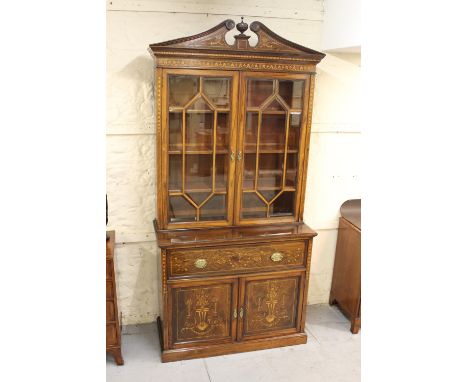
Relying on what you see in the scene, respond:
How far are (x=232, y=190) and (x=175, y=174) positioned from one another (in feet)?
1.17

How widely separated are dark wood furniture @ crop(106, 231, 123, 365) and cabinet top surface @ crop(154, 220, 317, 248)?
0.28m

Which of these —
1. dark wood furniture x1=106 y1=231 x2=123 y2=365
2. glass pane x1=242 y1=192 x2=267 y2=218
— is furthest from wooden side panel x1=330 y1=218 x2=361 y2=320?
dark wood furniture x1=106 y1=231 x2=123 y2=365

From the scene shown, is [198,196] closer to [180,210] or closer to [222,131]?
[180,210]

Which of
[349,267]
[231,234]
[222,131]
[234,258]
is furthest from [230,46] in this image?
[349,267]

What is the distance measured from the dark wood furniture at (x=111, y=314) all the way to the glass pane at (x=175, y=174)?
493 mm

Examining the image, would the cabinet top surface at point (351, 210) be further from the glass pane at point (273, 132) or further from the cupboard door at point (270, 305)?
the glass pane at point (273, 132)

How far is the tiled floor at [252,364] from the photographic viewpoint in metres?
2.40

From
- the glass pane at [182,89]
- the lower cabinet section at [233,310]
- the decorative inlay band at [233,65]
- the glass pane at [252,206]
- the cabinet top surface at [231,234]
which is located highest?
the decorative inlay band at [233,65]

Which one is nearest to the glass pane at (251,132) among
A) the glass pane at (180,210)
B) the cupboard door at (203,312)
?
the glass pane at (180,210)
